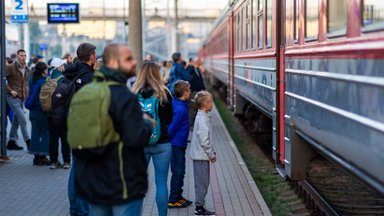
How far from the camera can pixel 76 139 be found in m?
4.36

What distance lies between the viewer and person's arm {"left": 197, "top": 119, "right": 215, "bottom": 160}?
24.5 feet

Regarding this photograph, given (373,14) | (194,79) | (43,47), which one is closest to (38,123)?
(194,79)

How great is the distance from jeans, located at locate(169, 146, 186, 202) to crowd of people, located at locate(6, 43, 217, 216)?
0.4 inches

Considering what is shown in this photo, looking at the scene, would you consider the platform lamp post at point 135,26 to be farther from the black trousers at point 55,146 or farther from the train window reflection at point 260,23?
the black trousers at point 55,146

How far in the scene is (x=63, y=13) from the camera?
58.6 feet

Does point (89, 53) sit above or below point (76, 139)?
above

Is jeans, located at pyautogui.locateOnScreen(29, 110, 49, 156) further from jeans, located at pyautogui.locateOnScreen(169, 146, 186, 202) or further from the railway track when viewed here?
the railway track

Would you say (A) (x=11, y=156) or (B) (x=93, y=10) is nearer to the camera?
(A) (x=11, y=156)

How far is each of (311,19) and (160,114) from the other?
166cm

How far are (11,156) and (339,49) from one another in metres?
8.33

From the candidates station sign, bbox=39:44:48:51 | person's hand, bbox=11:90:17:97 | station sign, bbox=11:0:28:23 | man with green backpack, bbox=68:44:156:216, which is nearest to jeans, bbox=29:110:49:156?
person's hand, bbox=11:90:17:97

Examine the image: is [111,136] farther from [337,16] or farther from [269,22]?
[269,22]

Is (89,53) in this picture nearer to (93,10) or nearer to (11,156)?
(11,156)

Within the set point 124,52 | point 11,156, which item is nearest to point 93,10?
point 11,156
